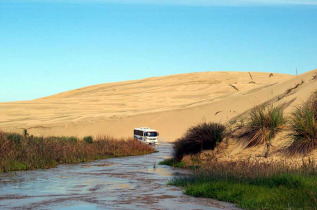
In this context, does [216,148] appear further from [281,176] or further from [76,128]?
[76,128]

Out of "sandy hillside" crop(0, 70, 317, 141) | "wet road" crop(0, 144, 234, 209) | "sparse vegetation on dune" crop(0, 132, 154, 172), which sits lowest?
"wet road" crop(0, 144, 234, 209)

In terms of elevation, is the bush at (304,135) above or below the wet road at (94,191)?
above

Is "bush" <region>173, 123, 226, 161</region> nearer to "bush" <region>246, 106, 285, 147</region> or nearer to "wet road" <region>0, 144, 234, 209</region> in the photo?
"bush" <region>246, 106, 285, 147</region>

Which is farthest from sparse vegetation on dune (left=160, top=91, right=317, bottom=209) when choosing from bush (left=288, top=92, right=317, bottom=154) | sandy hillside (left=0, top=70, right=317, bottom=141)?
sandy hillside (left=0, top=70, right=317, bottom=141)

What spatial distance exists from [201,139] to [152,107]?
6117cm

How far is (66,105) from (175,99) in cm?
2180

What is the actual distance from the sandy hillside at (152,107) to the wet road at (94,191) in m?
24.7

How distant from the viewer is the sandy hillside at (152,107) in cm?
6744

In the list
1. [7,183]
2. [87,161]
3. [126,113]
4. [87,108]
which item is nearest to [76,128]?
[126,113]

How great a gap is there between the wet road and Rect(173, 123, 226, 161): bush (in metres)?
2.84

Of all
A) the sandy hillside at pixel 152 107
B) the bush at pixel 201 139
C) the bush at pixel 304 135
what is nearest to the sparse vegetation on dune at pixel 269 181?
the bush at pixel 304 135

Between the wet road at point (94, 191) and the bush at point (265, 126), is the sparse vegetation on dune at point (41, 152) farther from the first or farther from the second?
the bush at point (265, 126)

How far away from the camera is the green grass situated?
12.7 metres

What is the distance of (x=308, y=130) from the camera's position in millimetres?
21047
